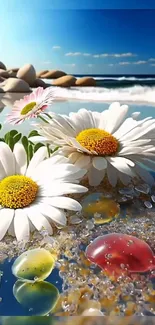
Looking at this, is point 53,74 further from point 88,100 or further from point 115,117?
point 115,117

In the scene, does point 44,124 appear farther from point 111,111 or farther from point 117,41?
point 117,41

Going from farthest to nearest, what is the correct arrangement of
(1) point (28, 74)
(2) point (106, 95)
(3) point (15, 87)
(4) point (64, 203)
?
(1) point (28, 74), (2) point (106, 95), (3) point (15, 87), (4) point (64, 203)

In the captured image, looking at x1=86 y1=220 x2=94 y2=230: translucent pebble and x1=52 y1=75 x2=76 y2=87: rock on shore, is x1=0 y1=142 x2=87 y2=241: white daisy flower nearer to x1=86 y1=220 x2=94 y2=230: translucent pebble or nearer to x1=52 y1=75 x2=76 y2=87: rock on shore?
x1=86 y1=220 x2=94 y2=230: translucent pebble

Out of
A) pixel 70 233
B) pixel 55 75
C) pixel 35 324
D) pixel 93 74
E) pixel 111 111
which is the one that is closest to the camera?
pixel 35 324

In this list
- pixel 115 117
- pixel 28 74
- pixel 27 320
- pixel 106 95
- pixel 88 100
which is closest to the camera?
pixel 27 320

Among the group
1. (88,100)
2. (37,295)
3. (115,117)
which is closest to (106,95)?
(88,100)

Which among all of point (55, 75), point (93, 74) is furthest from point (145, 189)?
point (93, 74)

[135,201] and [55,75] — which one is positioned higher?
[135,201]

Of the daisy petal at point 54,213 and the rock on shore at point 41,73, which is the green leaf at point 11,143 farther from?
the rock on shore at point 41,73

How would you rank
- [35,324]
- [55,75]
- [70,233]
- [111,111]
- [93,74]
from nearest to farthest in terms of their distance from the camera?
[35,324], [70,233], [111,111], [55,75], [93,74]
